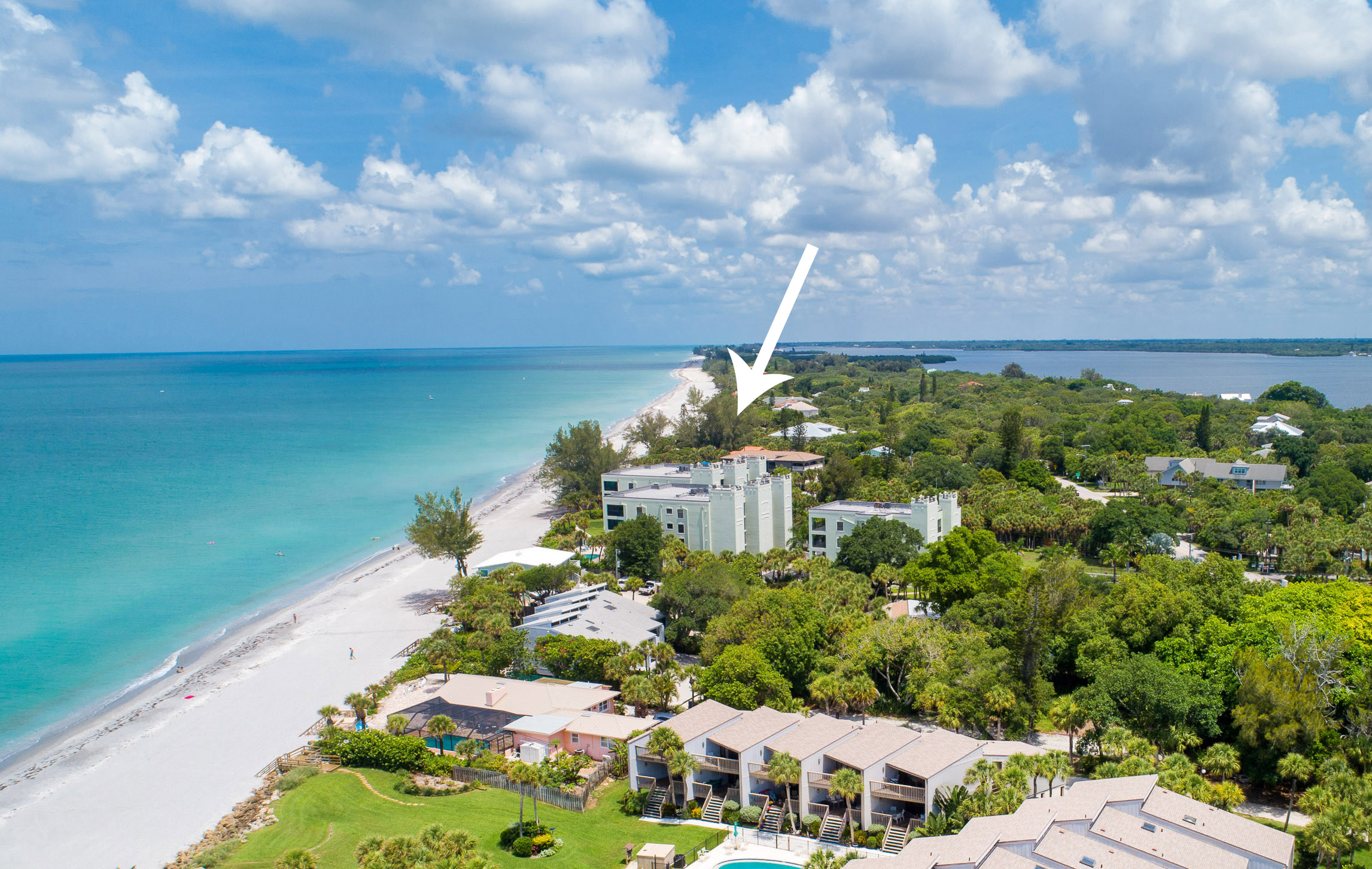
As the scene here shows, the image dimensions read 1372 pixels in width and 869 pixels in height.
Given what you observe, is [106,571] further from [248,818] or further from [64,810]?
[248,818]

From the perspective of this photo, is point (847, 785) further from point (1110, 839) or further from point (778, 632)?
point (778, 632)

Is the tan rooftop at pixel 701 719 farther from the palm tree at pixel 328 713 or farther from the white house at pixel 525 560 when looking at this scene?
the white house at pixel 525 560

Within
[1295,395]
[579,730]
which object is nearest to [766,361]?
[579,730]

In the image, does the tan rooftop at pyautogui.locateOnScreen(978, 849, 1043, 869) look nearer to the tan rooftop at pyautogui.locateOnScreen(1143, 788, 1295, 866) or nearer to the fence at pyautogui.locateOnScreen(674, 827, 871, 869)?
the tan rooftop at pyautogui.locateOnScreen(1143, 788, 1295, 866)

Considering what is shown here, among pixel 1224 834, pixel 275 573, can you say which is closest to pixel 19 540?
pixel 275 573

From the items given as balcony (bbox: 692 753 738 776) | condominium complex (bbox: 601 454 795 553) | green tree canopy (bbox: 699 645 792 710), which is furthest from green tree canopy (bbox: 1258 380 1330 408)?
balcony (bbox: 692 753 738 776)
